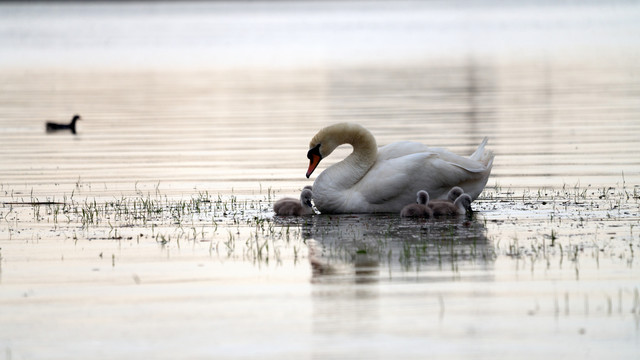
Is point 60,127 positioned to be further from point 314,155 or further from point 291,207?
point 291,207

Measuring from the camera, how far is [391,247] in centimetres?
1130

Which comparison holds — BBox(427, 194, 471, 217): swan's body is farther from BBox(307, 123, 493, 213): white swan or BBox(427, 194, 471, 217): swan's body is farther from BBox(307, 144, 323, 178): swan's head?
BBox(307, 144, 323, 178): swan's head

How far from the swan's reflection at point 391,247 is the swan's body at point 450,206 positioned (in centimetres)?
21

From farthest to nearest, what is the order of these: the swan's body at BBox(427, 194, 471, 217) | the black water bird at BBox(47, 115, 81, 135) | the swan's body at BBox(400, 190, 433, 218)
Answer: the black water bird at BBox(47, 115, 81, 135) → the swan's body at BBox(427, 194, 471, 217) → the swan's body at BBox(400, 190, 433, 218)

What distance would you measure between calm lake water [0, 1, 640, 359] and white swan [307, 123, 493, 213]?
0.39m

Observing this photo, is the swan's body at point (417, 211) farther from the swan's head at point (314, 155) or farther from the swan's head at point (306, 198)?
the swan's head at point (314, 155)

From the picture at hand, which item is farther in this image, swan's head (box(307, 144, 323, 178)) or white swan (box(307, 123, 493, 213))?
swan's head (box(307, 144, 323, 178))

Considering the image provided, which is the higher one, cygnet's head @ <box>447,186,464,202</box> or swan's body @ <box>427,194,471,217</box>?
cygnet's head @ <box>447,186,464,202</box>

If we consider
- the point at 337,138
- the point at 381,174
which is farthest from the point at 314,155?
the point at 381,174

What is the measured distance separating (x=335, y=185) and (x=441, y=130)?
33.9 ft

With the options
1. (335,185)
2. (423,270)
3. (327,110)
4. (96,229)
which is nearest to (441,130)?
(327,110)

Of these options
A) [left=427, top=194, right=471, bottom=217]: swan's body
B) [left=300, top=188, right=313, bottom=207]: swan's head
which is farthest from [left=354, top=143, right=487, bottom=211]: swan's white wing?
[left=300, top=188, right=313, bottom=207]: swan's head

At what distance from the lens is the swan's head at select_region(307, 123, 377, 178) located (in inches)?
548

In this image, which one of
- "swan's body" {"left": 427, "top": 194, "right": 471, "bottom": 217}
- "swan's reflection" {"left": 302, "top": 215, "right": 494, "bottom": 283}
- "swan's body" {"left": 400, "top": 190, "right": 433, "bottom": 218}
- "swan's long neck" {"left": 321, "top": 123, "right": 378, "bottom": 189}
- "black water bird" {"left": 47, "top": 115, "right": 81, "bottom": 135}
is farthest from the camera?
"black water bird" {"left": 47, "top": 115, "right": 81, "bottom": 135}
